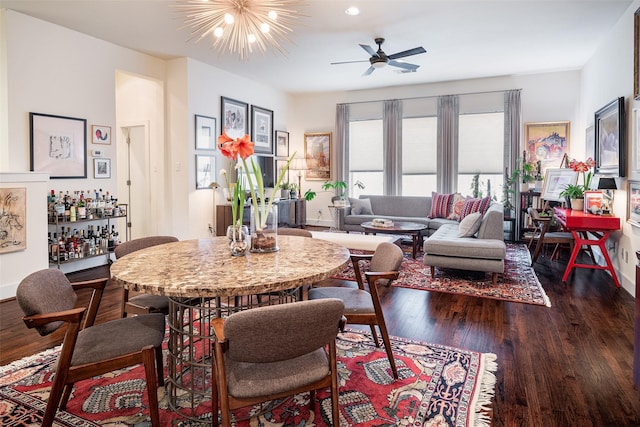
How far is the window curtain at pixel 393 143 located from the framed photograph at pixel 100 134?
518 cm

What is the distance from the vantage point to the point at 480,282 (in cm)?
457

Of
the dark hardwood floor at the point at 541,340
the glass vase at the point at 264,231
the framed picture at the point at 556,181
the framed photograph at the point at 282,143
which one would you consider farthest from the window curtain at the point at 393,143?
the glass vase at the point at 264,231

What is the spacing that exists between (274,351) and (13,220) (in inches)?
159

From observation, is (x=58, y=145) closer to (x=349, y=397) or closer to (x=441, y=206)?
(x=349, y=397)

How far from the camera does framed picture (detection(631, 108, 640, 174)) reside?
13.1 ft

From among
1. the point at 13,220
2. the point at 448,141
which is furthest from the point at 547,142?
the point at 13,220

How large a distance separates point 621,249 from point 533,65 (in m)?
3.63

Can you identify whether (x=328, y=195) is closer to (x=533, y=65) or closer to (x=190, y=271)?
(x=533, y=65)

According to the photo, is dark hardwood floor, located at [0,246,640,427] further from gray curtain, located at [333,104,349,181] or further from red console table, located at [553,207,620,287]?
gray curtain, located at [333,104,349,181]

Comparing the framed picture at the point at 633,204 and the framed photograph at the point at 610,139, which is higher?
the framed photograph at the point at 610,139

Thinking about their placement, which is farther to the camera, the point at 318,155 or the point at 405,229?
the point at 318,155

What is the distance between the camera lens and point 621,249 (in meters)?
4.52

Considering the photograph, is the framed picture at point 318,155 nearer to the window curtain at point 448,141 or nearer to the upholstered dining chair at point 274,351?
the window curtain at point 448,141

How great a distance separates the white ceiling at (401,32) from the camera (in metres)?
4.33
